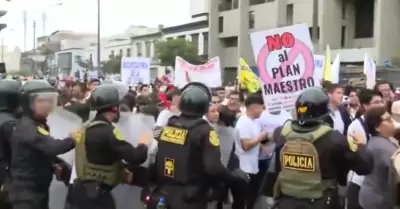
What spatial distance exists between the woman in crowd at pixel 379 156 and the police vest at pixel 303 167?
76 centimetres

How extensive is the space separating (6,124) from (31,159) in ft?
2.31

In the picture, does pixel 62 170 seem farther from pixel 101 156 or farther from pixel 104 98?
pixel 104 98

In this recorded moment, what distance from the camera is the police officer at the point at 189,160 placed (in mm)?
5691

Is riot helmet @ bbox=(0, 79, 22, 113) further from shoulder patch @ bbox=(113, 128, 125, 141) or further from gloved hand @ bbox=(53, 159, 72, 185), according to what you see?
shoulder patch @ bbox=(113, 128, 125, 141)

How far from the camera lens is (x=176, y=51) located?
63906 mm

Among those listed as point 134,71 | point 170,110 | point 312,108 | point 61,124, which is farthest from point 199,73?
point 312,108

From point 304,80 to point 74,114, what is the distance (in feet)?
8.87

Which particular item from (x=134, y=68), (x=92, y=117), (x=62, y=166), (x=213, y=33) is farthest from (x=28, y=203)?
(x=213, y=33)

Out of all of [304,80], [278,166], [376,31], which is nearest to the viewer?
Result: [278,166]

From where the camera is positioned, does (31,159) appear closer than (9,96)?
Yes

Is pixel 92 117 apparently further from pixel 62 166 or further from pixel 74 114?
pixel 74 114

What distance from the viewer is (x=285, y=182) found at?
5.59 metres

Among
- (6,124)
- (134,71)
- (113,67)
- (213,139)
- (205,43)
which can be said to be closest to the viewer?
(213,139)

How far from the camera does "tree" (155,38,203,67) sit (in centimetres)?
6425
